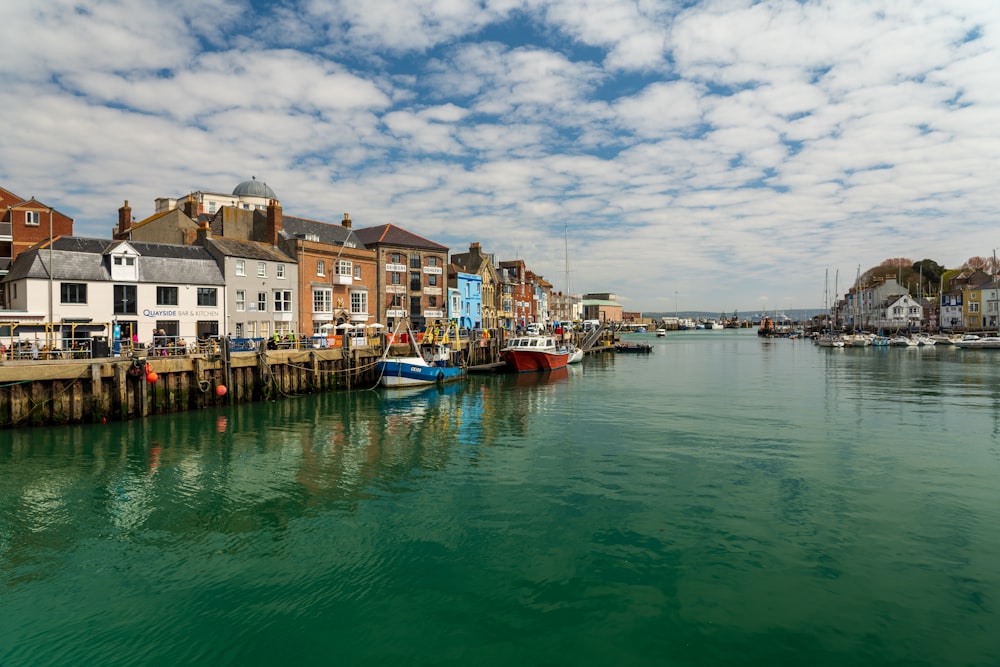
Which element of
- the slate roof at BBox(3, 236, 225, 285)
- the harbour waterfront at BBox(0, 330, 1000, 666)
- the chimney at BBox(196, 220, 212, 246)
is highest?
the chimney at BBox(196, 220, 212, 246)

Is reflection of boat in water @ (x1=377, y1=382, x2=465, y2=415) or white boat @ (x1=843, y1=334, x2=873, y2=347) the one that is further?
white boat @ (x1=843, y1=334, x2=873, y2=347)

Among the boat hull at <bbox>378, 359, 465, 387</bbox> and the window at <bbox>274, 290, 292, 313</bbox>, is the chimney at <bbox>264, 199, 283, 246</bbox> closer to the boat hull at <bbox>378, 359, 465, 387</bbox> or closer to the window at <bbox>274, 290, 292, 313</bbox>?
the window at <bbox>274, 290, 292, 313</bbox>

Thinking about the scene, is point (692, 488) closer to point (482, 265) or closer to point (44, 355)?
point (44, 355)

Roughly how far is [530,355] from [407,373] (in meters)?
16.9

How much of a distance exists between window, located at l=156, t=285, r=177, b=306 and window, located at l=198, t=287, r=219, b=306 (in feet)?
6.08

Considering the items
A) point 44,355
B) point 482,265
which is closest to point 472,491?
point 44,355

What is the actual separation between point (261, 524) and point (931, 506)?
18.0 meters

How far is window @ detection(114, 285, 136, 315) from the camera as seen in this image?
134ft

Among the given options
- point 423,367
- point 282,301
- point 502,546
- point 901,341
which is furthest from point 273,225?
point 901,341

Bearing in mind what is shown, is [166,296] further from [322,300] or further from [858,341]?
[858,341]

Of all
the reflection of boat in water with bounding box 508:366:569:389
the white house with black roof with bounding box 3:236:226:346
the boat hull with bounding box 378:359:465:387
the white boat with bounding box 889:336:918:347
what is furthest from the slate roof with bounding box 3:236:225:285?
the white boat with bounding box 889:336:918:347

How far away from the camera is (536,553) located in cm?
1265

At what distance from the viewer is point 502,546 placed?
13016 mm

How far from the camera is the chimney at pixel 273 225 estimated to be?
55125 mm
